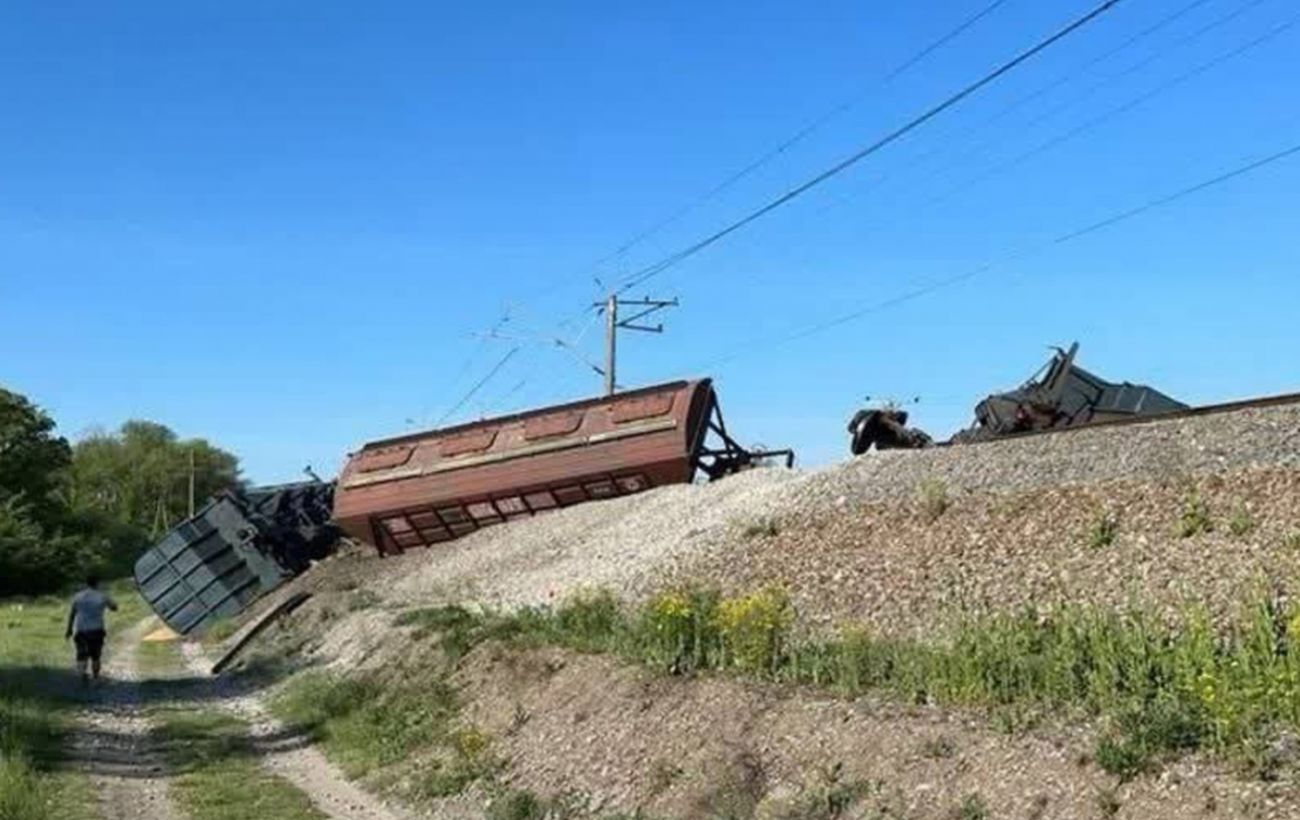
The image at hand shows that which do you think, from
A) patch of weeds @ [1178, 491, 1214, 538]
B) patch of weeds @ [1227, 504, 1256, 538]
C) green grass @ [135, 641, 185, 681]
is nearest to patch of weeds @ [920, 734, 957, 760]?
patch of weeds @ [1227, 504, 1256, 538]

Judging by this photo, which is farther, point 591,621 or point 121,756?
point 591,621

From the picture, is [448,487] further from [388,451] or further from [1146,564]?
[1146,564]

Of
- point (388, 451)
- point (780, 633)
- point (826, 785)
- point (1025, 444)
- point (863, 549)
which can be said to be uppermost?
point (388, 451)

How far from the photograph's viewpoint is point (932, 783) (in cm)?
820

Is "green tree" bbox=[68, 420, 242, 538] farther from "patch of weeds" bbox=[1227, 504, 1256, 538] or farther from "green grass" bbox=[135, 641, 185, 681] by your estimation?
"patch of weeds" bbox=[1227, 504, 1256, 538]

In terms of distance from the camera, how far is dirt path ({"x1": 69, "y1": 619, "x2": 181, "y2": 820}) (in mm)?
12094

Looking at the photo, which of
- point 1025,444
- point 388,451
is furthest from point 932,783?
point 388,451

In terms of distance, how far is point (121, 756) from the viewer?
14953 millimetres

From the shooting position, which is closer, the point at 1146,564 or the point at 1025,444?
the point at 1146,564

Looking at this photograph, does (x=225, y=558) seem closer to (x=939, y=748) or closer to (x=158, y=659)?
(x=158, y=659)

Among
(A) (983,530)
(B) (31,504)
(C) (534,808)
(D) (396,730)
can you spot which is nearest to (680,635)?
(C) (534,808)

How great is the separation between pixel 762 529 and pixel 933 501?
302 cm

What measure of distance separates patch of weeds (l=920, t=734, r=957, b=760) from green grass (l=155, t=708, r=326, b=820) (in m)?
5.60

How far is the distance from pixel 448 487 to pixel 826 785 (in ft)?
72.5
